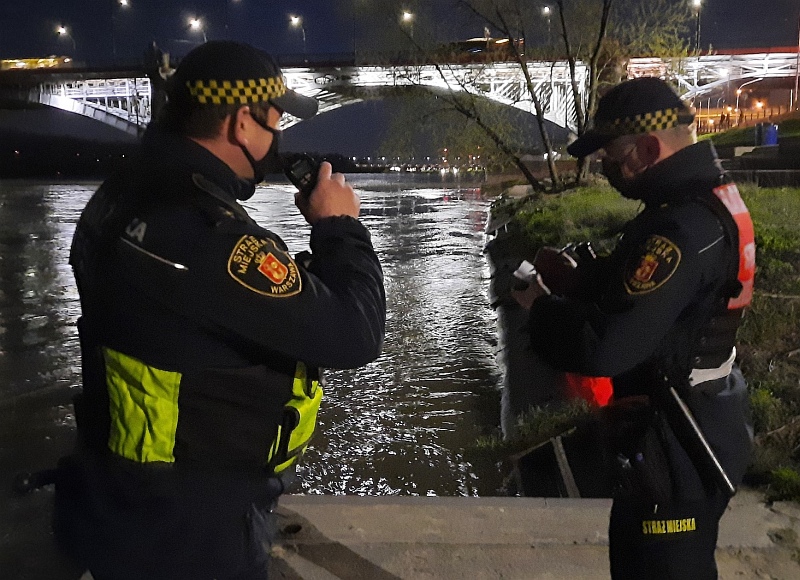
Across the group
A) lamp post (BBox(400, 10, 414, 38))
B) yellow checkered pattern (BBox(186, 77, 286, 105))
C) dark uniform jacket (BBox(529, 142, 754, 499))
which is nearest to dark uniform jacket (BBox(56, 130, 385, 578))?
yellow checkered pattern (BBox(186, 77, 286, 105))

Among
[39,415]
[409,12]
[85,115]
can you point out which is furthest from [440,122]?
[85,115]

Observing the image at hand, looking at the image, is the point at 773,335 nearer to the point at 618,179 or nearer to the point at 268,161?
the point at 618,179

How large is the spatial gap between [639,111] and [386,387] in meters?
5.41

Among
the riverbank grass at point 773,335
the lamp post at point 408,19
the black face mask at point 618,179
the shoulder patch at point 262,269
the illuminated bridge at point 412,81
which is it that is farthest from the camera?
the illuminated bridge at point 412,81

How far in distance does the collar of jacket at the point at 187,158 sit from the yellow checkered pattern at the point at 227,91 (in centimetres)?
10

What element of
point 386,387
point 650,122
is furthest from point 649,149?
point 386,387

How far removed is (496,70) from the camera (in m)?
22.5

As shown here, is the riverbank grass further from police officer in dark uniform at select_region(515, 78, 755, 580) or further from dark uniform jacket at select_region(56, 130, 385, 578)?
dark uniform jacket at select_region(56, 130, 385, 578)

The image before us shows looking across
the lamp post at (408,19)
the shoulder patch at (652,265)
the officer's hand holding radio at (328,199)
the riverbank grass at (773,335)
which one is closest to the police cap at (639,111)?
the shoulder patch at (652,265)

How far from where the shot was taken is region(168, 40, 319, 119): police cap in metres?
1.59

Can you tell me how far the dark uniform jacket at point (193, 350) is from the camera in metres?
1.49

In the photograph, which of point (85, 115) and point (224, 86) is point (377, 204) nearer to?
point (85, 115)

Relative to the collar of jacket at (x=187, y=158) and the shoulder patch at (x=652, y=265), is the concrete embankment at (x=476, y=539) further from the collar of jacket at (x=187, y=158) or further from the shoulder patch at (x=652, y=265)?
the collar of jacket at (x=187, y=158)

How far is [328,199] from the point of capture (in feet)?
5.73
